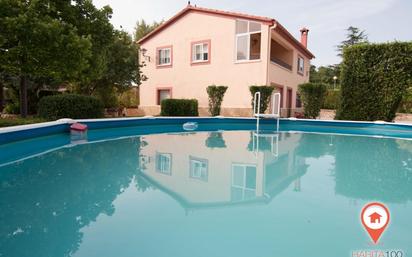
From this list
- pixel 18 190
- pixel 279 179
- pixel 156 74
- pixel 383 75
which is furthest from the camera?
pixel 156 74

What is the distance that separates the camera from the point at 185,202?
2.90 metres

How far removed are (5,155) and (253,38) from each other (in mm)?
15883

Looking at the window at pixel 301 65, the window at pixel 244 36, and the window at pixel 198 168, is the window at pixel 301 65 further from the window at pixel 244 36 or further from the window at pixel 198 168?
the window at pixel 198 168

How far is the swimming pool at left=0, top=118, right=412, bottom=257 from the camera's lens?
2025 mm

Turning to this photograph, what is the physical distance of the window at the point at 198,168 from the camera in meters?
4.01

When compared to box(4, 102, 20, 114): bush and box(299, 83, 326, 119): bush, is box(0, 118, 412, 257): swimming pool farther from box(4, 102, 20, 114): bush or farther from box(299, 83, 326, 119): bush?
box(4, 102, 20, 114): bush

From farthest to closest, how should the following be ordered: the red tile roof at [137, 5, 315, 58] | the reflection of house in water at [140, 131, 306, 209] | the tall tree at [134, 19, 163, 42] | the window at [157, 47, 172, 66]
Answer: the tall tree at [134, 19, 163, 42], the window at [157, 47, 172, 66], the red tile roof at [137, 5, 315, 58], the reflection of house in water at [140, 131, 306, 209]

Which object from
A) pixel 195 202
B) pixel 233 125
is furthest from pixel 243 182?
pixel 233 125

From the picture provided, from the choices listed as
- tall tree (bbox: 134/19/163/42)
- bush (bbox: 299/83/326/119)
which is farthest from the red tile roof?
tall tree (bbox: 134/19/163/42)

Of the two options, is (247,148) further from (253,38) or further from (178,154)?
(253,38)

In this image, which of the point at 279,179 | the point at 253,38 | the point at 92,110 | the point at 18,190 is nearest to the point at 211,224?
the point at 279,179

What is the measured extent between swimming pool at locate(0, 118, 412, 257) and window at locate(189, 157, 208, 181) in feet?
0.07

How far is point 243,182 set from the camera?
3.72 meters

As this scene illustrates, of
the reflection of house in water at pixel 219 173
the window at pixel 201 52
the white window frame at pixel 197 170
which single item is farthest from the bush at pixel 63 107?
the window at pixel 201 52
